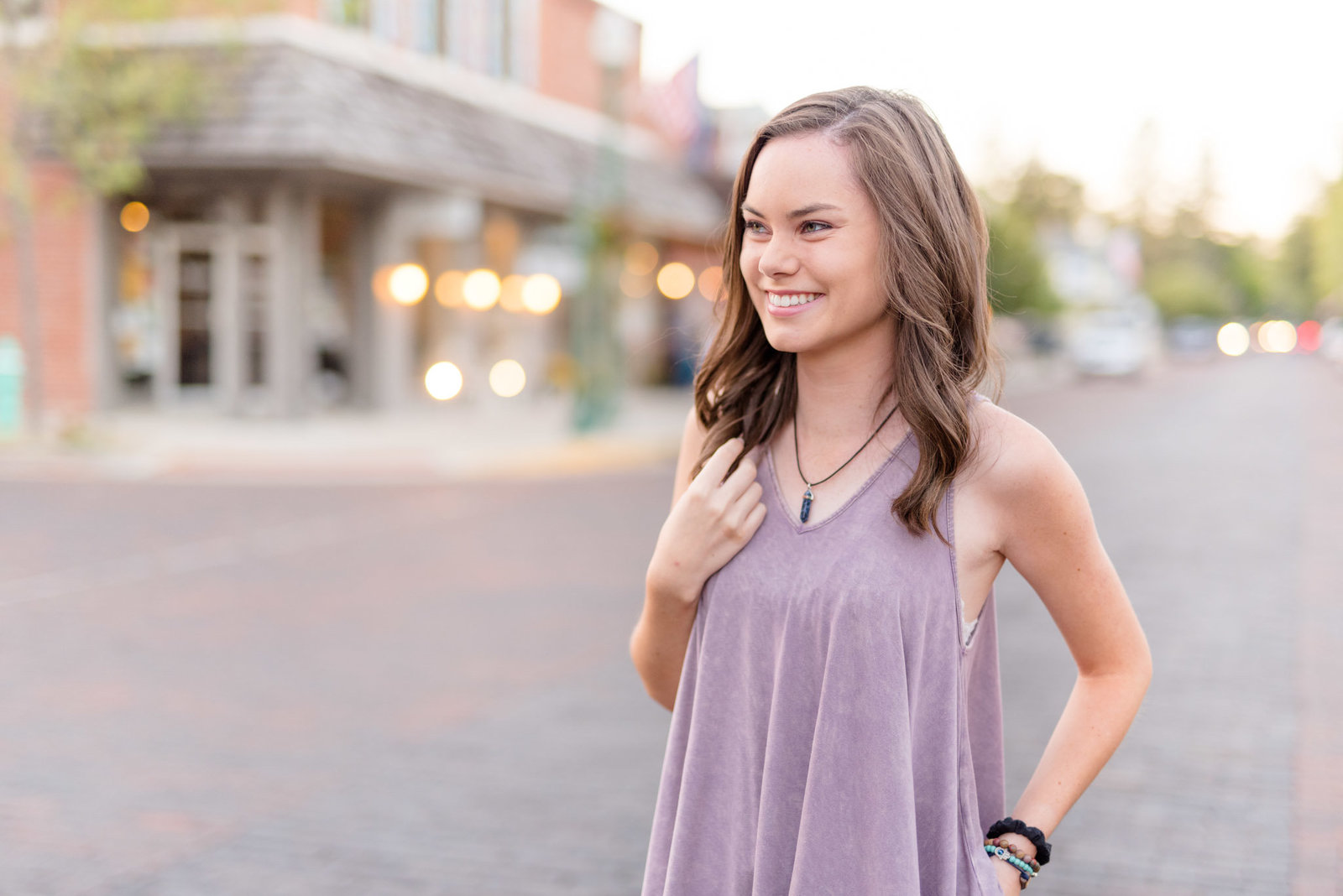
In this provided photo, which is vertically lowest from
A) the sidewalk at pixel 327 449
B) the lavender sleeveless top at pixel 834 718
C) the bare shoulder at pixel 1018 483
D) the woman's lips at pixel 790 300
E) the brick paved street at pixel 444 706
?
the brick paved street at pixel 444 706

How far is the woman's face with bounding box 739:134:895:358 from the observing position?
5.49 ft

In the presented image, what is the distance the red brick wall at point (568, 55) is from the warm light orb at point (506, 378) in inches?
244

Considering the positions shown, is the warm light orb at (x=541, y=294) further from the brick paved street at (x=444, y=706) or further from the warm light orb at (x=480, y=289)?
the brick paved street at (x=444, y=706)

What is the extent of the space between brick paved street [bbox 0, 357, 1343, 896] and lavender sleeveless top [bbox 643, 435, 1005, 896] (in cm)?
259

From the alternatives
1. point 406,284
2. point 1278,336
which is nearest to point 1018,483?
point 406,284

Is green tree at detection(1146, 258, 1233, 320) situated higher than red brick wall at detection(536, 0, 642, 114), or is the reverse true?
red brick wall at detection(536, 0, 642, 114)

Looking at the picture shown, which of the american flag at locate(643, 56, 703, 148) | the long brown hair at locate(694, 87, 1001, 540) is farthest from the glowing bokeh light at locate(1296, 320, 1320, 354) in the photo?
the long brown hair at locate(694, 87, 1001, 540)

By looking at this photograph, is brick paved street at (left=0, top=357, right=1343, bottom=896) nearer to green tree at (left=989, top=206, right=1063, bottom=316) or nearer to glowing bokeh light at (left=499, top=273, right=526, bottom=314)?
glowing bokeh light at (left=499, top=273, right=526, bottom=314)

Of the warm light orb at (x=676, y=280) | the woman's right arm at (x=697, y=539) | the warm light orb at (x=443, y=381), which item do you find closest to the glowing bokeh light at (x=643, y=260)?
the warm light orb at (x=676, y=280)

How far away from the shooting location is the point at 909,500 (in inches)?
65.1

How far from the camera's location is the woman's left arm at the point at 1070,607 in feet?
5.55

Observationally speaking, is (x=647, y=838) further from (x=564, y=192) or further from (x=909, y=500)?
(x=564, y=192)

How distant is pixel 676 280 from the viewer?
3322 cm

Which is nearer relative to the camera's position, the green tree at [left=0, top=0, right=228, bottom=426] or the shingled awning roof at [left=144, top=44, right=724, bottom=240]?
the green tree at [left=0, top=0, right=228, bottom=426]
